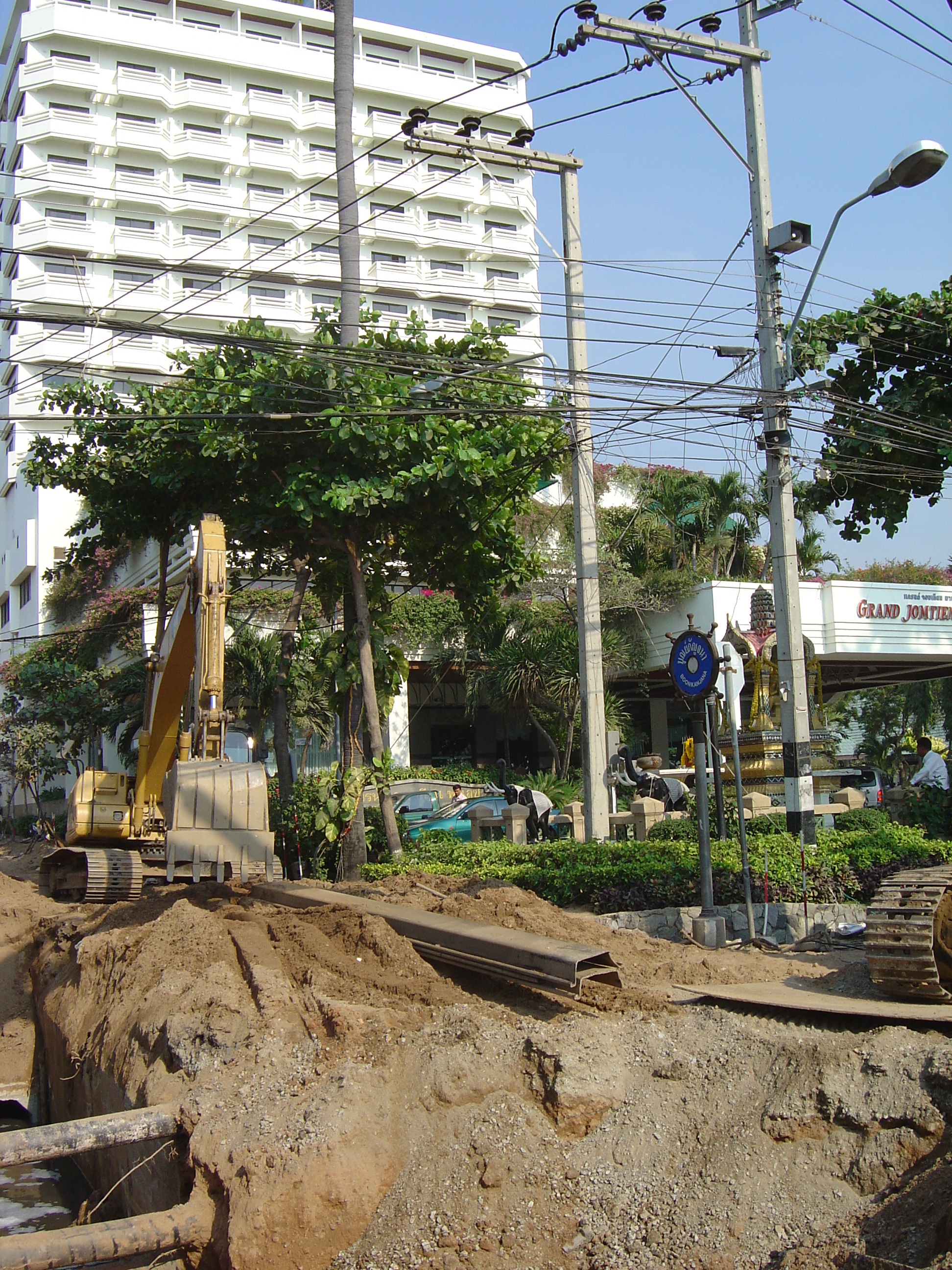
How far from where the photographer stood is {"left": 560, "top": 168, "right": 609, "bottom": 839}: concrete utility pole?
46.1 ft

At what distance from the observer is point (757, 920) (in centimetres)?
1170

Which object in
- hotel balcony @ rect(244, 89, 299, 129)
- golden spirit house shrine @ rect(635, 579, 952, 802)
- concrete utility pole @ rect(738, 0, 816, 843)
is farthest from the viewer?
hotel balcony @ rect(244, 89, 299, 129)

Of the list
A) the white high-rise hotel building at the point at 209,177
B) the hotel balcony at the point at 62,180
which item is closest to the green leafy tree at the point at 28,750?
the white high-rise hotel building at the point at 209,177

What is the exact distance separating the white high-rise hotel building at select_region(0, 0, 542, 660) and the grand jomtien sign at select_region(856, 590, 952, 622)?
76.2 feet

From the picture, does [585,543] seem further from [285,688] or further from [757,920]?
[285,688]

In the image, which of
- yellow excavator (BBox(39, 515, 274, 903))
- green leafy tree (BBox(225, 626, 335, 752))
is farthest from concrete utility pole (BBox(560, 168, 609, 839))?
green leafy tree (BBox(225, 626, 335, 752))

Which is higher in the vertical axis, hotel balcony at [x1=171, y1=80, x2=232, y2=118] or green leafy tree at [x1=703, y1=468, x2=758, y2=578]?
hotel balcony at [x1=171, y1=80, x2=232, y2=118]

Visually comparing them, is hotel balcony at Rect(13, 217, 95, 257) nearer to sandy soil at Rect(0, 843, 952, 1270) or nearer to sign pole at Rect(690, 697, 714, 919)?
sign pole at Rect(690, 697, 714, 919)

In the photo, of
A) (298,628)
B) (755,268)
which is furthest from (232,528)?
(755,268)

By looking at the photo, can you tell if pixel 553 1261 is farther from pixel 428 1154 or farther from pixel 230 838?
pixel 230 838

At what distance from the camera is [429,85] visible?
5472 centimetres

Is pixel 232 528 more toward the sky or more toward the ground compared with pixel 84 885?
more toward the sky

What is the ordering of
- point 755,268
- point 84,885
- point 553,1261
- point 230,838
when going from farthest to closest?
point 84,885
point 755,268
point 230,838
point 553,1261

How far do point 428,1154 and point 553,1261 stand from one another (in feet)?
3.33
